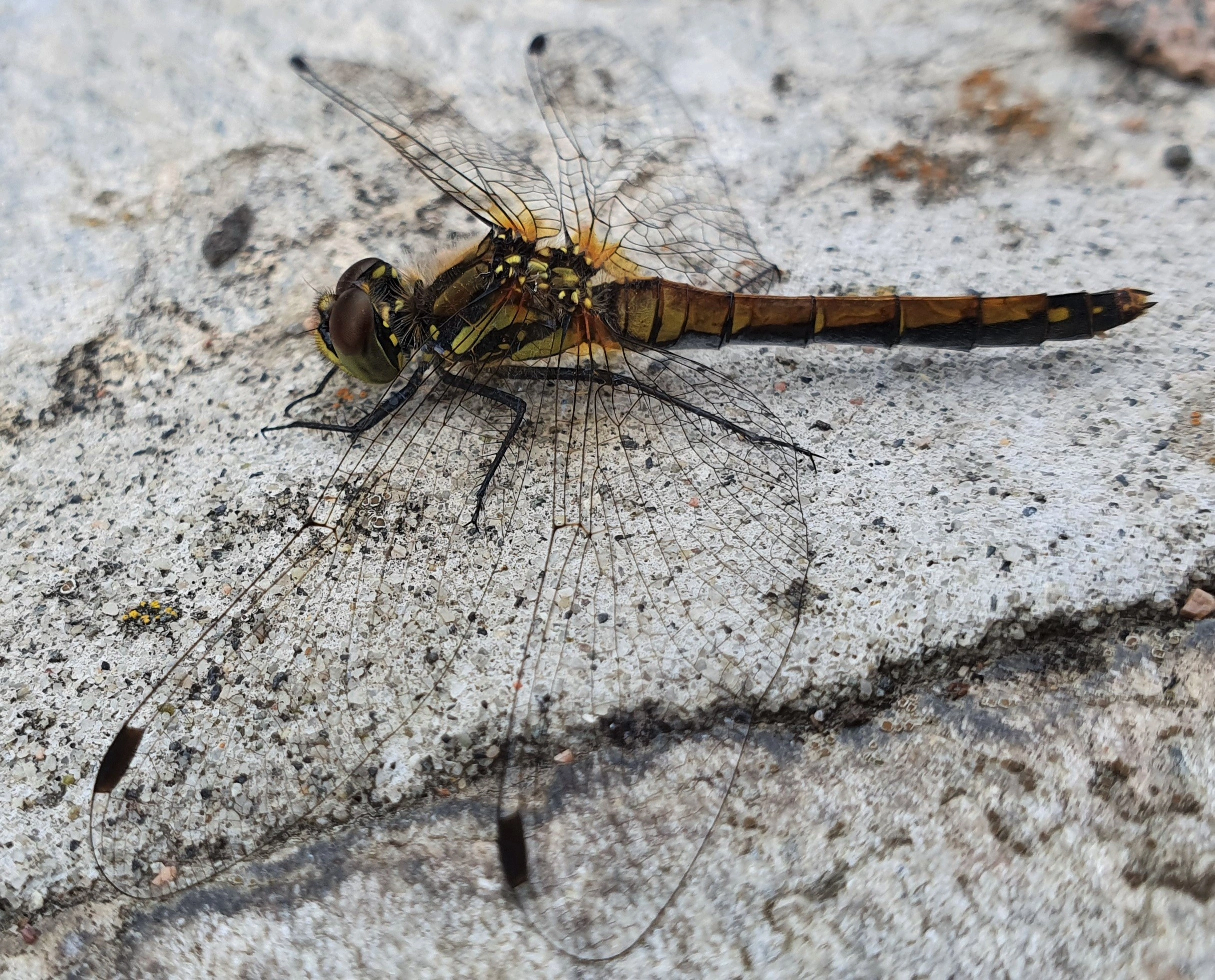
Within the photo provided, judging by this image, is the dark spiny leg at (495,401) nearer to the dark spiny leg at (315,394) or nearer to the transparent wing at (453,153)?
the dark spiny leg at (315,394)

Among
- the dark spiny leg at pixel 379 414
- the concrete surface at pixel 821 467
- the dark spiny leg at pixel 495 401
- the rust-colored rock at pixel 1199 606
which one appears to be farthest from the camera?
the dark spiny leg at pixel 379 414

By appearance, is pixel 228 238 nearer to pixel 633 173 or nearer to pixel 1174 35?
pixel 633 173

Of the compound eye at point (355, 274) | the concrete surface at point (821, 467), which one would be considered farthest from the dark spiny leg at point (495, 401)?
the concrete surface at point (821, 467)

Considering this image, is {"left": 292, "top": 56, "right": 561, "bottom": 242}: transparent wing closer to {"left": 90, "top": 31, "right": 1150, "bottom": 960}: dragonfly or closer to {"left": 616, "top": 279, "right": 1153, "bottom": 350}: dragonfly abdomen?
{"left": 90, "top": 31, "right": 1150, "bottom": 960}: dragonfly

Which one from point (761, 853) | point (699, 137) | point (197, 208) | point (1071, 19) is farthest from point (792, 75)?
point (761, 853)

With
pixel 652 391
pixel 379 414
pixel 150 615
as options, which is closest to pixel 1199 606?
pixel 652 391

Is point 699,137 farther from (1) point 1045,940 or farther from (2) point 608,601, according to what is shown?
(1) point 1045,940
